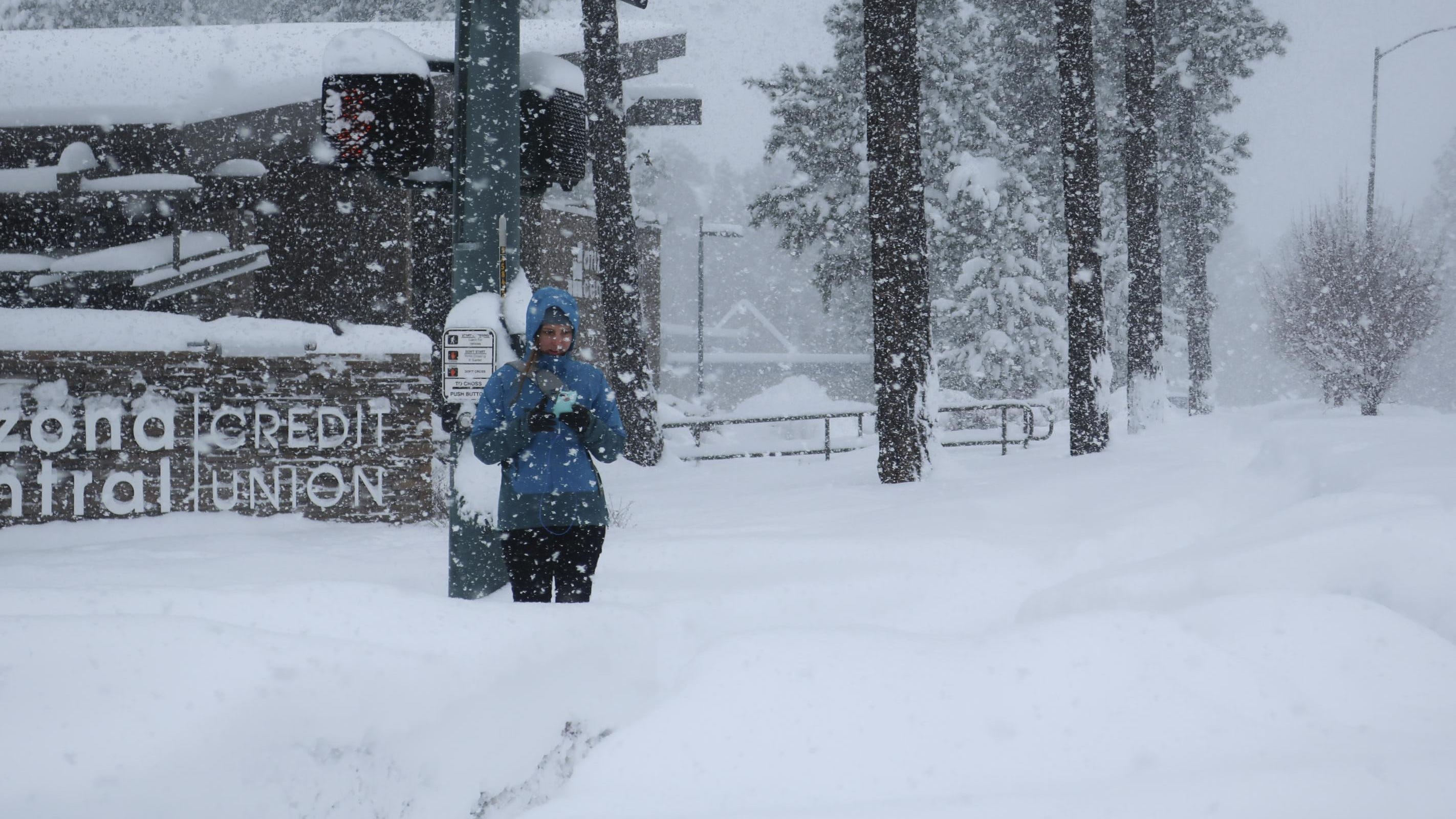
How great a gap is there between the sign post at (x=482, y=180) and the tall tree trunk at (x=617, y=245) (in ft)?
35.1

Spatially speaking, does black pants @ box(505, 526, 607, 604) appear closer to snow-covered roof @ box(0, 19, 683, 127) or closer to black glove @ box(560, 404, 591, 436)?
black glove @ box(560, 404, 591, 436)

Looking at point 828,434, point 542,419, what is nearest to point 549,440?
point 542,419

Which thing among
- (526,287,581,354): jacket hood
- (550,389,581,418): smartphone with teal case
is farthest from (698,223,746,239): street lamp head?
(550,389,581,418): smartphone with teal case

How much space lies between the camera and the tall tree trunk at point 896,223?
11.8 m

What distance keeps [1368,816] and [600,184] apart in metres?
14.2

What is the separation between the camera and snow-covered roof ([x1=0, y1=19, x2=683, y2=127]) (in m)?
14.4

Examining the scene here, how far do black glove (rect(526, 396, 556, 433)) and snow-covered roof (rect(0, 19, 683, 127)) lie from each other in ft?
34.6

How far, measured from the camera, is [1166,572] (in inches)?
232

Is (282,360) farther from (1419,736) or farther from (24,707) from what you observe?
(1419,736)

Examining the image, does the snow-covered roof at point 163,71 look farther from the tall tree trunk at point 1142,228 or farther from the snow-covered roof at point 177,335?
the tall tree trunk at point 1142,228

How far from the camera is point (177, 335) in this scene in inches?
377

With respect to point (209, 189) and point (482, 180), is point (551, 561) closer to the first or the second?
point (482, 180)

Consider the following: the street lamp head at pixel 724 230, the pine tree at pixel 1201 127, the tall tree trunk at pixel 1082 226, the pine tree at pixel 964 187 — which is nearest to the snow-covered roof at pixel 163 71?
the tall tree trunk at pixel 1082 226

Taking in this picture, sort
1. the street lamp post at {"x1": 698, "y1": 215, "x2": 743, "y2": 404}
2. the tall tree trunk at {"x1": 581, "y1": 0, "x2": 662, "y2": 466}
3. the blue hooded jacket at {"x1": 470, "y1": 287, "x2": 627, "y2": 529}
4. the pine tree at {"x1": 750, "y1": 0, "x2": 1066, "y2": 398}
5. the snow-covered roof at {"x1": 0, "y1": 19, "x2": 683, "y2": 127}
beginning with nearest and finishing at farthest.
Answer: the blue hooded jacket at {"x1": 470, "y1": 287, "x2": 627, "y2": 529}, the snow-covered roof at {"x1": 0, "y1": 19, "x2": 683, "y2": 127}, the tall tree trunk at {"x1": 581, "y1": 0, "x2": 662, "y2": 466}, the street lamp post at {"x1": 698, "y1": 215, "x2": 743, "y2": 404}, the pine tree at {"x1": 750, "y1": 0, "x2": 1066, "y2": 398}
